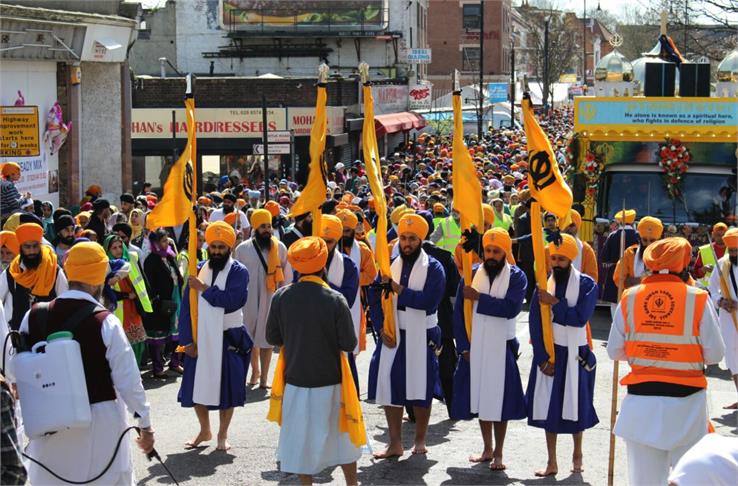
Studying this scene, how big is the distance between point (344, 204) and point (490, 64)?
7640cm

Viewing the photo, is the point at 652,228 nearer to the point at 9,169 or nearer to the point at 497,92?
the point at 9,169

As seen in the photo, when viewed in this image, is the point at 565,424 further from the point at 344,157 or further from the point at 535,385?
the point at 344,157

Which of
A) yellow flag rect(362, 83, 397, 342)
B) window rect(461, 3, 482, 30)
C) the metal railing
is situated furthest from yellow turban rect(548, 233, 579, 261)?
window rect(461, 3, 482, 30)

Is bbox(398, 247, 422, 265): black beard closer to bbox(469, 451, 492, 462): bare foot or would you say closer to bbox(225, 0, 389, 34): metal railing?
bbox(469, 451, 492, 462): bare foot

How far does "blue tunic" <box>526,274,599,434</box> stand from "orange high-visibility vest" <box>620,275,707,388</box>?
1.84 meters

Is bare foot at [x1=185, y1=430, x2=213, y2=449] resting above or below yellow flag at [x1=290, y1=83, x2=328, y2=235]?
below

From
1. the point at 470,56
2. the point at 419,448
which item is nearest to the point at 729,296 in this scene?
the point at 419,448

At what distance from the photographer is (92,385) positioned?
712 centimetres

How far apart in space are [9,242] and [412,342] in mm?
3434

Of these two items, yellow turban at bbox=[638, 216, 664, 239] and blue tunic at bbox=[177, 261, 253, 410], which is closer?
blue tunic at bbox=[177, 261, 253, 410]

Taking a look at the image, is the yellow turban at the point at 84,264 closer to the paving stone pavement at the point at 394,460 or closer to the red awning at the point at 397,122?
the paving stone pavement at the point at 394,460

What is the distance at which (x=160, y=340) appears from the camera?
13.6 meters

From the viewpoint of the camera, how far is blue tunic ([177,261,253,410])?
10484mm

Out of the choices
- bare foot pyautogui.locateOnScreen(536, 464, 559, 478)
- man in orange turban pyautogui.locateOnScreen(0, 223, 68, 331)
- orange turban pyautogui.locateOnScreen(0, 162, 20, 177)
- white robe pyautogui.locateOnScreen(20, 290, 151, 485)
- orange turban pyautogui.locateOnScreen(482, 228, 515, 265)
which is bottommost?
bare foot pyautogui.locateOnScreen(536, 464, 559, 478)
